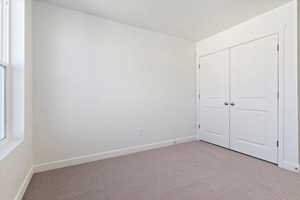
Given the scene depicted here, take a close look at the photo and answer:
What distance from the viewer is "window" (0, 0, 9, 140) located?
151 centimetres

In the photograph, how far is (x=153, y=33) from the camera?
3098 mm

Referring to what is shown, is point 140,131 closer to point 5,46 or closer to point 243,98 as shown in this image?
point 243,98

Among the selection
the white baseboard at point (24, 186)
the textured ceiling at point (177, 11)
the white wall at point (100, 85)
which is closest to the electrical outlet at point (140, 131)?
the white wall at point (100, 85)

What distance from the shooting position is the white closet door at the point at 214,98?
3.07 m

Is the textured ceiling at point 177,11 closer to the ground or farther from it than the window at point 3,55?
farther from it

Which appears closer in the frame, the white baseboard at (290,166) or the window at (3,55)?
the window at (3,55)

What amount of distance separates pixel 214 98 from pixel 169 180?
6.86ft

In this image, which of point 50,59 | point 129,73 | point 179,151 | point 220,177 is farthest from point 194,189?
point 50,59

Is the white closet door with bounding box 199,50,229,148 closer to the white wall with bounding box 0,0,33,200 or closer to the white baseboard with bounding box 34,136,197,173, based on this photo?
the white baseboard with bounding box 34,136,197,173

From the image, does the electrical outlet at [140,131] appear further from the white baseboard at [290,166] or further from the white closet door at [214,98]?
the white baseboard at [290,166]

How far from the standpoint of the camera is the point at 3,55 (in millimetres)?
1586

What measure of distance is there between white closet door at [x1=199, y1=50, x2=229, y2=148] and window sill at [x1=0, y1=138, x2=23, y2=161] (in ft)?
10.7

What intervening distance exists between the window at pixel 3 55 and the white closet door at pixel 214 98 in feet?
11.0

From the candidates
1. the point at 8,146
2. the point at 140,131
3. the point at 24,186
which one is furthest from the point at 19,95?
the point at 140,131
